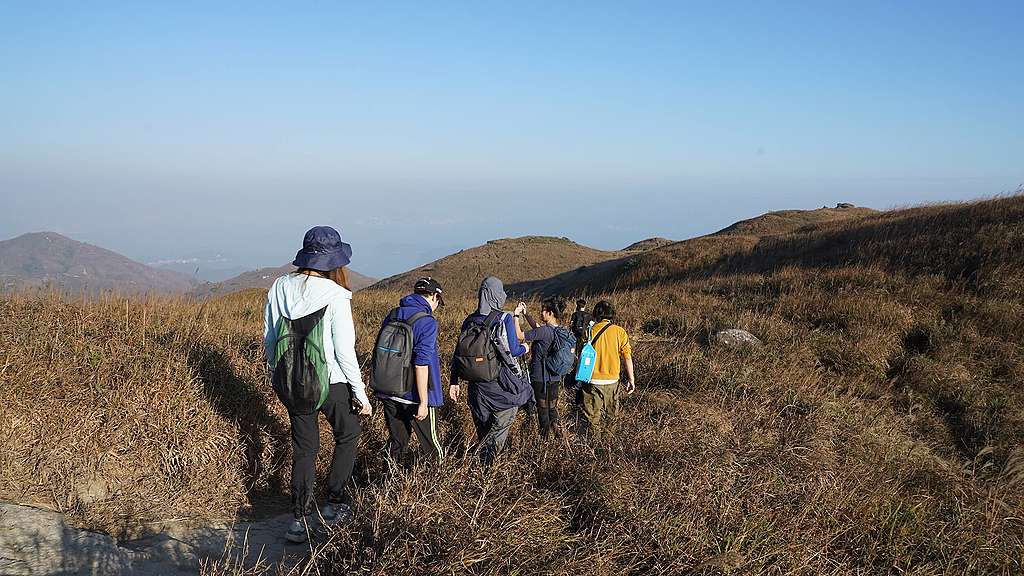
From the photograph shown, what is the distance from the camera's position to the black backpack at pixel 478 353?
4.52 m

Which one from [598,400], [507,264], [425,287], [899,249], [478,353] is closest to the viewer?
[425,287]

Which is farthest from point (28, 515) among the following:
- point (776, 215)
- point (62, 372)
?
point (776, 215)

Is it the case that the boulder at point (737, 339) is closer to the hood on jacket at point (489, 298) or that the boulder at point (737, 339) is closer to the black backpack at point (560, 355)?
the black backpack at point (560, 355)

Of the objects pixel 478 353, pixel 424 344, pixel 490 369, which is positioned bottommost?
pixel 490 369

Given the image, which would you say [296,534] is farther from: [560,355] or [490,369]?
[560,355]

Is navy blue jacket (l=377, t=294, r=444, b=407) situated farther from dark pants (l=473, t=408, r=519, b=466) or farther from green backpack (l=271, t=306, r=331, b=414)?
green backpack (l=271, t=306, r=331, b=414)

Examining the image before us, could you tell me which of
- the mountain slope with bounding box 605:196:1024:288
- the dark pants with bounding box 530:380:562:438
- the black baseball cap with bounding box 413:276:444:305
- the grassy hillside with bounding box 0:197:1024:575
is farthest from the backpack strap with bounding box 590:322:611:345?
the mountain slope with bounding box 605:196:1024:288

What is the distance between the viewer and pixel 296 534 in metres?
3.63

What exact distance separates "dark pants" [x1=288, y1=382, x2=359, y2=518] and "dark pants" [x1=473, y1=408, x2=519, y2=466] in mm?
1048

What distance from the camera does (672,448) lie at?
412 cm

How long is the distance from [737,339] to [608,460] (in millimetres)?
5517

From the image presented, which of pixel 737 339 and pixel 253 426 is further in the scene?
pixel 737 339

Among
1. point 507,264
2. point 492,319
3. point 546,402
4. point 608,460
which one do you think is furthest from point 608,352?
point 507,264

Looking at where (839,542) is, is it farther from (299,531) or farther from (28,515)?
(28,515)
